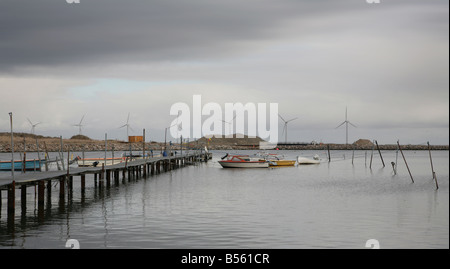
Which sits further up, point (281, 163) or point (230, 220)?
point (281, 163)

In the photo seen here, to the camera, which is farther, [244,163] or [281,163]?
[281,163]

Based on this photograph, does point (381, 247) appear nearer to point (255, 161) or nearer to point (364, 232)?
point (364, 232)

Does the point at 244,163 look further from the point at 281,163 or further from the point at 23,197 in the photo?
the point at 23,197

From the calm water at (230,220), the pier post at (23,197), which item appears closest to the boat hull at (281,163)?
the calm water at (230,220)

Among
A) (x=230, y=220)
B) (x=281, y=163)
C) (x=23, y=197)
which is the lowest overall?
(x=230, y=220)

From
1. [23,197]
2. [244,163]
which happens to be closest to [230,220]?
[23,197]

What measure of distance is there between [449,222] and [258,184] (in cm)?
3438

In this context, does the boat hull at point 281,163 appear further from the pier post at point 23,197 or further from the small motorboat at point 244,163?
the pier post at point 23,197

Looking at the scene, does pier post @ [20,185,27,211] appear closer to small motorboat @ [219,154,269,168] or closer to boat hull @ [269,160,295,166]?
small motorboat @ [219,154,269,168]

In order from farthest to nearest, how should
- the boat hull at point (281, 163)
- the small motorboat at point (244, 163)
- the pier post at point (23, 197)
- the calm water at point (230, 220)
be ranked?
the boat hull at point (281, 163), the small motorboat at point (244, 163), the pier post at point (23, 197), the calm water at point (230, 220)

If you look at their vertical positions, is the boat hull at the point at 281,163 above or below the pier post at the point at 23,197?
below

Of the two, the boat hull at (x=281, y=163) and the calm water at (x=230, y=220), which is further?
the boat hull at (x=281, y=163)

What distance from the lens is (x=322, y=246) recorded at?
87.9 ft

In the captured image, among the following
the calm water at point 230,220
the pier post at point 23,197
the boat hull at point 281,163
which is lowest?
the calm water at point 230,220
